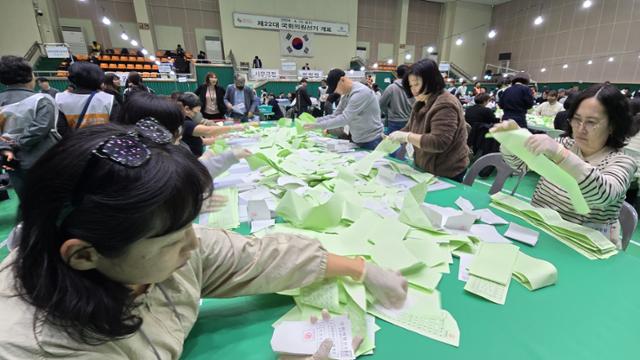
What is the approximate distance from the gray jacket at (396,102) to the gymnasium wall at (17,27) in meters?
12.4

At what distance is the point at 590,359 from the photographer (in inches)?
24.0

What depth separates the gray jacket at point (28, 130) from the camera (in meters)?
2.06

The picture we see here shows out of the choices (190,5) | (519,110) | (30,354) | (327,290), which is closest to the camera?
(30,354)

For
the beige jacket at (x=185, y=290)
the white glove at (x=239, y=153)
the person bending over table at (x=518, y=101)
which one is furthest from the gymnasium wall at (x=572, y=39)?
the beige jacket at (x=185, y=290)

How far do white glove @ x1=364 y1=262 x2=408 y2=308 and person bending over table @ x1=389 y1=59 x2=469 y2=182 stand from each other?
1.11 metres

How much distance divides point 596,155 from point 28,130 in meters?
3.22

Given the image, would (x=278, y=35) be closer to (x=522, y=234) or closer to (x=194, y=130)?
(x=194, y=130)

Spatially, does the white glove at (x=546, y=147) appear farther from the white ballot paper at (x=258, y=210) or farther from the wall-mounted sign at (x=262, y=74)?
the wall-mounted sign at (x=262, y=74)

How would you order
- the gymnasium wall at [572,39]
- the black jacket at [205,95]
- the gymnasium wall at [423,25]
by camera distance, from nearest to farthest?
the black jacket at [205,95], the gymnasium wall at [572,39], the gymnasium wall at [423,25]

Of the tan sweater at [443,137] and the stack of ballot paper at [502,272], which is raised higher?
the tan sweater at [443,137]

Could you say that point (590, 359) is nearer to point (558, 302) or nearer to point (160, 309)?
point (558, 302)

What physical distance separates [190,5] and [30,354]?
591 inches

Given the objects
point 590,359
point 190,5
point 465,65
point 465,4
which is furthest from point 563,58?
point 590,359

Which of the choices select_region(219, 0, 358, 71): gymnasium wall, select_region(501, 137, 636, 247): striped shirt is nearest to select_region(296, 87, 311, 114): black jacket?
select_region(501, 137, 636, 247): striped shirt
